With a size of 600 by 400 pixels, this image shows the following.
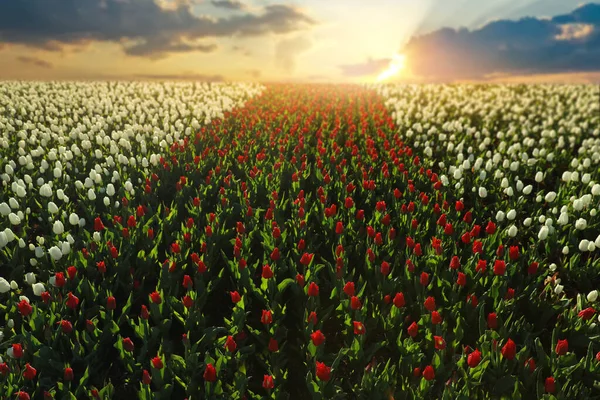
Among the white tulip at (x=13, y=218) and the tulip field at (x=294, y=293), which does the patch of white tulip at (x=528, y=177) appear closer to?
the tulip field at (x=294, y=293)

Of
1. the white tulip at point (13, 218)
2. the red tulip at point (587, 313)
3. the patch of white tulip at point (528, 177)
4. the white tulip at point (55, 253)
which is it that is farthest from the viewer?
the patch of white tulip at point (528, 177)

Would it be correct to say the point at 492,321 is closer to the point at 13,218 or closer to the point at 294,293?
the point at 294,293

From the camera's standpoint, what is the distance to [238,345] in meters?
3.96

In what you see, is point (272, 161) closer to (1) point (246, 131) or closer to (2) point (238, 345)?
(1) point (246, 131)

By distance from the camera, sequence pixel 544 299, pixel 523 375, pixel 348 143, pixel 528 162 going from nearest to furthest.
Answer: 1. pixel 523 375
2. pixel 544 299
3. pixel 528 162
4. pixel 348 143

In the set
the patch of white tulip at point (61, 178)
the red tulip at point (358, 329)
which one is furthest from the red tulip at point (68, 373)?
the red tulip at point (358, 329)

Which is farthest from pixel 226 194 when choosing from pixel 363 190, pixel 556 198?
pixel 556 198

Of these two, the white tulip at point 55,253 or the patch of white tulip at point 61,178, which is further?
the patch of white tulip at point 61,178

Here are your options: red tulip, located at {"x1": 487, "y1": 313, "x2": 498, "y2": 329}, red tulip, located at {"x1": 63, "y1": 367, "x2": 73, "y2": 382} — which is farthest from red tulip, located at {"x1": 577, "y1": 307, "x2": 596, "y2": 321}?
red tulip, located at {"x1": 63, "y1": 367, "x2": 73, "y2": 382}

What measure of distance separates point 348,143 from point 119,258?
19.0ft

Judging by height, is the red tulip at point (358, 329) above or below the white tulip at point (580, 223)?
below

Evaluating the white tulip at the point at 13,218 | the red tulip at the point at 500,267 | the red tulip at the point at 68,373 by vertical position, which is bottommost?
the red tulip at the point at 68,373

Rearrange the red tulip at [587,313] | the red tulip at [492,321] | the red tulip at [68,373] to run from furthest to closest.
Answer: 1. the red tulip at [587,313]
2. the red tulip at [492,321]
3. the red tulip at [68,373]

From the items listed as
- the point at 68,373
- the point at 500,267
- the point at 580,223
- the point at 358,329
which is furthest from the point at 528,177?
the point at 68,373
